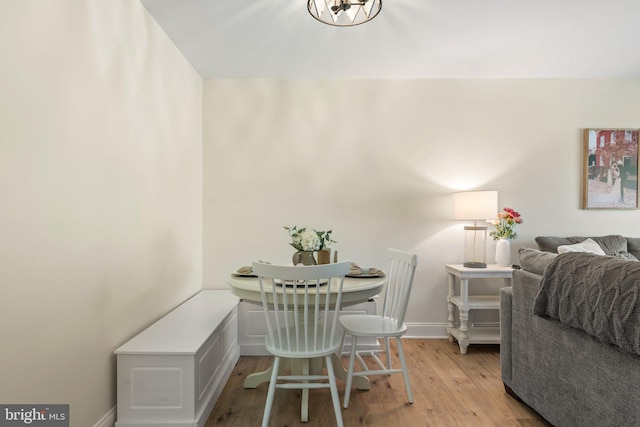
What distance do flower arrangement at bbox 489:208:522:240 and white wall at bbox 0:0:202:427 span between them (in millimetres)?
2845

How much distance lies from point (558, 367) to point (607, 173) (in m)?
2.68

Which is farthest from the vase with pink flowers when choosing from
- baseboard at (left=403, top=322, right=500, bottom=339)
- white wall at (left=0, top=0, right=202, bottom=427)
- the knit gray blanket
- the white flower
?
white wall at (left=0, top=0, right=202, bottom=427)

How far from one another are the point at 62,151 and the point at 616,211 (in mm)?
4456

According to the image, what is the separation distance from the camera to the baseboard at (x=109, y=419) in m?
1.85

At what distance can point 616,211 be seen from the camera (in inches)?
143

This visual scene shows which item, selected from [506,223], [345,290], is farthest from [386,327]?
[506,223]

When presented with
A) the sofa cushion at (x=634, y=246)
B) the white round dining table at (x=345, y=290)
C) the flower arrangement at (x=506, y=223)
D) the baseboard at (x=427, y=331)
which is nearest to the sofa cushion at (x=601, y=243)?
the sofa cushion at (x=634, y=246)

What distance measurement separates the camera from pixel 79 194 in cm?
170

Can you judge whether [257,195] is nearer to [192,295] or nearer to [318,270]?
[192,295]

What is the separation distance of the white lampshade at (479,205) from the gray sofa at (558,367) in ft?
3.31

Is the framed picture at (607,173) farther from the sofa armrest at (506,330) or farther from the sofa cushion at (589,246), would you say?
the sofa armrest at (506,330)

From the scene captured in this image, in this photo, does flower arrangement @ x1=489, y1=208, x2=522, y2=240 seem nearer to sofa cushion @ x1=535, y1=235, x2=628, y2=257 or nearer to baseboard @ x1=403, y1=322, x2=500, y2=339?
sofa cushion @ x1=535, y1=235, x2=628, y2=257

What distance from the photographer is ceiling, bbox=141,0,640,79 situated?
2422 millimetres

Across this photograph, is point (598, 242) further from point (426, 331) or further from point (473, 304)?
point (426, 331)
